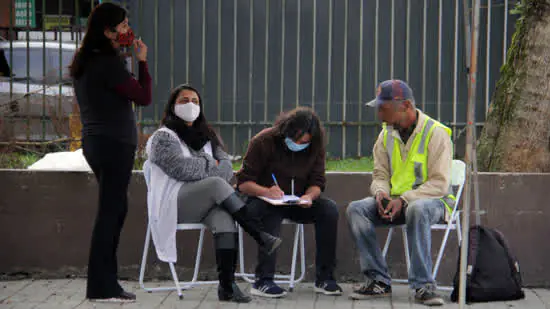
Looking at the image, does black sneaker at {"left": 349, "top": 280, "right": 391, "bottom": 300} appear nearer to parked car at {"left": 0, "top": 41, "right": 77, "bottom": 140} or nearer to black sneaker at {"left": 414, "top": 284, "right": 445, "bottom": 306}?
black sneaker at {"left": 414, "top": 284, "right": 445, "bottom": 306}

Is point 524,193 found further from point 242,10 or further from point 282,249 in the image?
point 242,10

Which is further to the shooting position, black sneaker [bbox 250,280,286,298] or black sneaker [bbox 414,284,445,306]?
black sneaker [bbox 250,280,286,298]

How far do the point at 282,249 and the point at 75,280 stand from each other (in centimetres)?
154

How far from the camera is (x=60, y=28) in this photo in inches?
283

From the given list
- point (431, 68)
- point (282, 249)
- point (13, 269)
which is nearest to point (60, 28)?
point (13, 269)

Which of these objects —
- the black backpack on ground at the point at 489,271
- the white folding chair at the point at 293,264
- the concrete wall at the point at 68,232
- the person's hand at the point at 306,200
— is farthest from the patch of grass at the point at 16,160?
the black backpack on ground at the point at 489,271

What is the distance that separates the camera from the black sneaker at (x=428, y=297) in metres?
5.64

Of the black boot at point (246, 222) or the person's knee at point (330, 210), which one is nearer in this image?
the black boot at point (246, 222)

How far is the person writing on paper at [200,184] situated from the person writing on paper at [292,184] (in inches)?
5.5

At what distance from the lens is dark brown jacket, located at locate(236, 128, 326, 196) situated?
6145 mm

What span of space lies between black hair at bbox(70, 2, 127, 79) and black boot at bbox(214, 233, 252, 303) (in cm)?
141

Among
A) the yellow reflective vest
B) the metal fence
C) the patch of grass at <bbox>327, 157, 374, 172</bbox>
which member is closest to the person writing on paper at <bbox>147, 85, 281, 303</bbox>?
the yellow reflective vest

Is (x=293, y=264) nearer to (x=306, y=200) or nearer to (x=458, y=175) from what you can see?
(x=306, y=200)

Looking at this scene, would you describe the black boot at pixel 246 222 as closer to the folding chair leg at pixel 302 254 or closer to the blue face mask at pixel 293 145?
the folding chair leg at pixel 302 254
